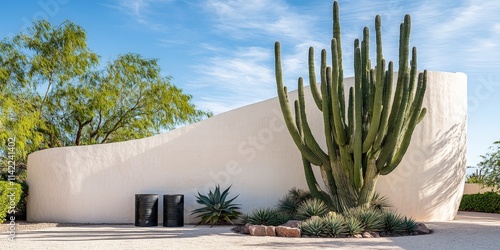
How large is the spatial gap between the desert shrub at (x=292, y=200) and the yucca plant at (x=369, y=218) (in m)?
1.63

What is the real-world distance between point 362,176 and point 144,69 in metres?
11.1

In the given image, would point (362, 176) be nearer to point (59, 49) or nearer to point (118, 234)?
point (118, 234)

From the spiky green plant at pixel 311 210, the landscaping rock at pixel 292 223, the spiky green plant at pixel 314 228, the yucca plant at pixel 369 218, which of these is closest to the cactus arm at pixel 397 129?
the yucca plant at pixel 369 218

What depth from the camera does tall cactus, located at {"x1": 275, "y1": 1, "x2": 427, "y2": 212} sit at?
34.2 ft

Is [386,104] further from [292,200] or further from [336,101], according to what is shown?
[292,200]

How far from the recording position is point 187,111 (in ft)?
67.9

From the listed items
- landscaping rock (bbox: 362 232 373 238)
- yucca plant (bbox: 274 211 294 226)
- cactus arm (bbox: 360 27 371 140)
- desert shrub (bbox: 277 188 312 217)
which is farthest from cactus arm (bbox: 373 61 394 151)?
desert shrub (bbox: 277 188 312 217)

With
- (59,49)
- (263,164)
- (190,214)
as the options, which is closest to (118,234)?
(190,214)

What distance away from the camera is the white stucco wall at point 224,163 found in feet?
43.0

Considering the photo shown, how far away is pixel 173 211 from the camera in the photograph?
1221 cm

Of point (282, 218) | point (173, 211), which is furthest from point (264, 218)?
point (173, 211)

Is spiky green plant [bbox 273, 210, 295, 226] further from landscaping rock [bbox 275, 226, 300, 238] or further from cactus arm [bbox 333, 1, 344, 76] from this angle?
cactus arm [bbox 333, 1, 344, 76]

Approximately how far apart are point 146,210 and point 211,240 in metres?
3.57

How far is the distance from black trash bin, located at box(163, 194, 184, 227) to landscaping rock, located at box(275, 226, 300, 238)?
10.4 feet
